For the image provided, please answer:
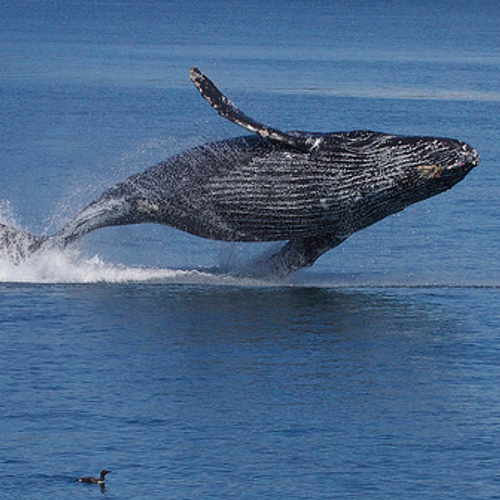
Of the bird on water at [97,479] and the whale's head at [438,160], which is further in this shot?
the whale's head at [438,160]

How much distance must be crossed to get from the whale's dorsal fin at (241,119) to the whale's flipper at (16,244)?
125 inches

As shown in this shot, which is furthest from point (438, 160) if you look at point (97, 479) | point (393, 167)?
Answer: point (97, 479)

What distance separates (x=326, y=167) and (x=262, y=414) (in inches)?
215

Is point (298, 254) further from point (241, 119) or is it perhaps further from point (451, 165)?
point (451, 165)

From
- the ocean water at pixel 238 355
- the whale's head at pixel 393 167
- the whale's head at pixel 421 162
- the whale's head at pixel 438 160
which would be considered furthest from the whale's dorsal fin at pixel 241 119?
the ocean water at pixel 238 355

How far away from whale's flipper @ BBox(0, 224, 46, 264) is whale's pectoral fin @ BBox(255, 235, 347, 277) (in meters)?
3.27

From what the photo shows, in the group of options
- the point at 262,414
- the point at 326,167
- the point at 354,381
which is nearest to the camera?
the point at 262,414

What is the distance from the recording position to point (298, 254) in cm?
1877

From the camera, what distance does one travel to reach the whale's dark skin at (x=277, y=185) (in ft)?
58.1

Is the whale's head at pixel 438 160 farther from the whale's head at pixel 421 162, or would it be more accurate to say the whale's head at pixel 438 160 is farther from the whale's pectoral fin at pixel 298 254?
the whale's pectoral fin at pixel 298 254

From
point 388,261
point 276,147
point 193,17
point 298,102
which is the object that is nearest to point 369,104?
point 298,102

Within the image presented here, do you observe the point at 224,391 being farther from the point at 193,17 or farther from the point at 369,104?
the point at 193,17

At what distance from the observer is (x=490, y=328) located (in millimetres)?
16594

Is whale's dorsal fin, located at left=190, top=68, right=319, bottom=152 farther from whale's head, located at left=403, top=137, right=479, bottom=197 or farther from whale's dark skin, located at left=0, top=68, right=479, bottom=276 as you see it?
whale's head, located at left=403, top=137, right=479, bottom=197
